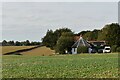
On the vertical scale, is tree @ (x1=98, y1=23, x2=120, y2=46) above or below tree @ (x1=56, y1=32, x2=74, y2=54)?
above

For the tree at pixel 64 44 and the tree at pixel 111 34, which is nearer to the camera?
the tree at pixel 64 44

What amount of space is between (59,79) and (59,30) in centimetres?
10136

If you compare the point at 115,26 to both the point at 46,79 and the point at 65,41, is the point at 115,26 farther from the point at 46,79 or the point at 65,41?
the point at 46,79

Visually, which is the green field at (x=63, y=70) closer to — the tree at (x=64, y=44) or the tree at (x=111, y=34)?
the tree at (x=64, y=44)

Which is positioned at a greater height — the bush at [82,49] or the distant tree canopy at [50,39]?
the distant tree canopy at [50,39]

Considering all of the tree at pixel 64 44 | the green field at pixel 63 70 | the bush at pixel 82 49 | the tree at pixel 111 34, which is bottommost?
the green field at pixel 63 70

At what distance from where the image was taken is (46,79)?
13.4m

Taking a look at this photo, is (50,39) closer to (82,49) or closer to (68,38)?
(68,38)

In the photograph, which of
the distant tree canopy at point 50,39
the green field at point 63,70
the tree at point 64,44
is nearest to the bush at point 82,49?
the tree at point 64,44

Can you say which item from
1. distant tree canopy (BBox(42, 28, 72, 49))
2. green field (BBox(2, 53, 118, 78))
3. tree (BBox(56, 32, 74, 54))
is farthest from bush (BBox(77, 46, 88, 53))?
green field (BBox(2, 53, 118, 78))

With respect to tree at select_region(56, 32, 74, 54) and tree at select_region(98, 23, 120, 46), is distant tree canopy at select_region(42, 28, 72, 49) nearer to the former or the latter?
tree at select_region(56, 32, 74, 54)

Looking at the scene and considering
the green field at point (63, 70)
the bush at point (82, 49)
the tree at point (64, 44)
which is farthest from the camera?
the bush at point (82, 49)

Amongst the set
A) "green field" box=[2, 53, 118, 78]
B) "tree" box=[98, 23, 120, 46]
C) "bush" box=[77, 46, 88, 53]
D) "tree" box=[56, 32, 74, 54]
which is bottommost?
"green field" box=[2, 53, 118, 78]

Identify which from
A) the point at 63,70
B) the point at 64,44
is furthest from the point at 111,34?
the point at 63,70
